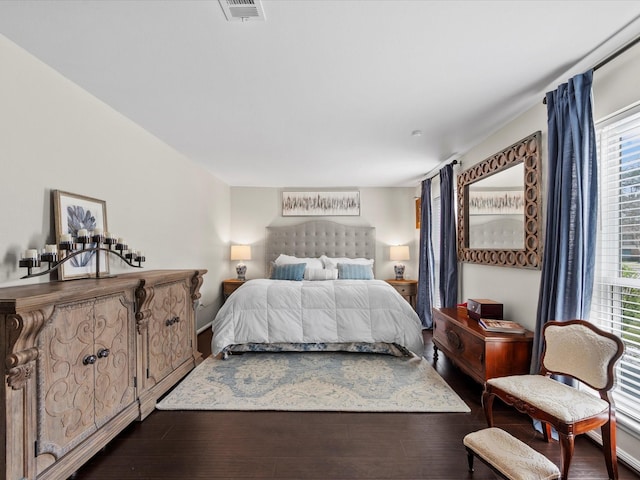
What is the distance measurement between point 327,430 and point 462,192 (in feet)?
9.80

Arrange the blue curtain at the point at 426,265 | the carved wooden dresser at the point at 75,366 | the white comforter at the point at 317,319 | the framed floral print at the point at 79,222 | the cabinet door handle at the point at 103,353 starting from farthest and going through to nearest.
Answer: the blue curtain at the point at 426,265 → the white comforter at the point at 317,319 → the framed floral print at the point at 79,222 → the cabinet door handle at the point at 103,353 → the carved wooden dresser at the point at 75,366

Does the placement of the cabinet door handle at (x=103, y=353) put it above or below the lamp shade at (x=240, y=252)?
below

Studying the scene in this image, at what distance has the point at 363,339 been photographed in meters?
3.33

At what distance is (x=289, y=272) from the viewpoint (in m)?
4.76

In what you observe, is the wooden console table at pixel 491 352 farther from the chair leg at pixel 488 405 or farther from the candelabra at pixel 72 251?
the candelabra at pixel 72 251

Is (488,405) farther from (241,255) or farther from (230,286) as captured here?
(241,255)

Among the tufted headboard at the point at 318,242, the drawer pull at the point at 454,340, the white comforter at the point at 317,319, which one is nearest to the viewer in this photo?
the drawer pull at the point at 454,340

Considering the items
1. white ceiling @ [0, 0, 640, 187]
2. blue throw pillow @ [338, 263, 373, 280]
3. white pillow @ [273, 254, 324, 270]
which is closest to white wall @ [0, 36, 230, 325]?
white ceiling @ [0, 0, 640, 187]

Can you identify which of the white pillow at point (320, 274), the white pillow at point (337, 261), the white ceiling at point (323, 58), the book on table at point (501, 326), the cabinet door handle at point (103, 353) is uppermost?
the white ceiling at point (323, 58)

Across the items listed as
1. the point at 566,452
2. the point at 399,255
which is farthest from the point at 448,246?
the point at 566,452

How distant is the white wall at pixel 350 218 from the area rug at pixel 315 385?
2.60 m

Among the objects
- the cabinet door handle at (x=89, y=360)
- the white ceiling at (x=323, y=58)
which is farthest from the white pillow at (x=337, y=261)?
the cabinet door handle at (x=89, y=360)

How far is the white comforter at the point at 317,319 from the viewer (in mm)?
3324

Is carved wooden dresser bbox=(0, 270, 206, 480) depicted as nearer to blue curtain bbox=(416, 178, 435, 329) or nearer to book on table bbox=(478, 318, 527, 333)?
book on table bbox=(478, 318, 527, 333)
